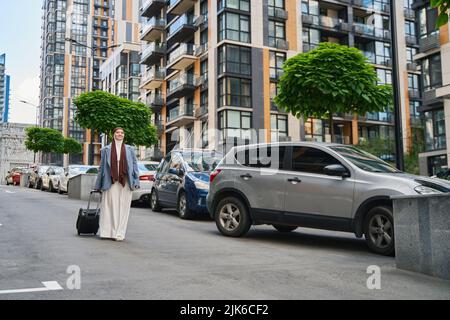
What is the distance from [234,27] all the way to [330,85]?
88.1 feet

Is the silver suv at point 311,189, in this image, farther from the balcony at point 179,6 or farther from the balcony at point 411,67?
the balcony at point 411,67

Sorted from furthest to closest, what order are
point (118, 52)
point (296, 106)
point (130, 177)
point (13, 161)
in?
point (13, 161)
point (118, 52)
point (296, 106)
point (130, 177)

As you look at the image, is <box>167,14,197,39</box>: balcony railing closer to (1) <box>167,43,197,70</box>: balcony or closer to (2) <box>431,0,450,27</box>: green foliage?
(1) <box>167,43,197,70</box>: balcony

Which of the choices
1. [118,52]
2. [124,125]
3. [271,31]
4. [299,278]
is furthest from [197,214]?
[118,52]

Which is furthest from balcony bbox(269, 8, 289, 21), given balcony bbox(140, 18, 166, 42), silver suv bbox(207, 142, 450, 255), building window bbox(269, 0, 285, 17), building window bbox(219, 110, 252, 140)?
silver suv bbox(207, 142, 450, 255)

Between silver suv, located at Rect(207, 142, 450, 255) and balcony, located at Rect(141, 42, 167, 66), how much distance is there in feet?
151

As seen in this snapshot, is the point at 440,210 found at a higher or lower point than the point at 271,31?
lower

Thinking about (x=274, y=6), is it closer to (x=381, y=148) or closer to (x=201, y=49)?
(x=201, y=49)

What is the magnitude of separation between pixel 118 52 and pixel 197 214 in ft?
226

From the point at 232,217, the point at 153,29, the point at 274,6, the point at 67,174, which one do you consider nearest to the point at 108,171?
the point at 232,217

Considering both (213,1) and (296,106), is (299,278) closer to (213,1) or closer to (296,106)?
(296,106)

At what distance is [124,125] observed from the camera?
91.3ft
